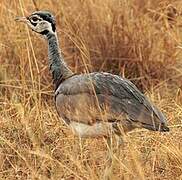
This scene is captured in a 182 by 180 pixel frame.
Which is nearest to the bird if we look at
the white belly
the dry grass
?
the white belly

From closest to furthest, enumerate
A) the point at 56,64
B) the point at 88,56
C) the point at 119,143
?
the point at 119,143
the point at 56,64
the point at 88,56

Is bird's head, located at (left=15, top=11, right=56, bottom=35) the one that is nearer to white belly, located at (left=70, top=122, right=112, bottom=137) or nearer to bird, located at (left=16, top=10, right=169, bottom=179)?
bird, located at (left=16, top=10, right=169, bottom=179)

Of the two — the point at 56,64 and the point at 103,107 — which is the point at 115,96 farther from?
the point at 56,64

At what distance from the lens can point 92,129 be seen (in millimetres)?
3939

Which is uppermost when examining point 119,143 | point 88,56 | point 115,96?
point 115,96

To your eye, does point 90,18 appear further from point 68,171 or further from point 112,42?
point 68,171

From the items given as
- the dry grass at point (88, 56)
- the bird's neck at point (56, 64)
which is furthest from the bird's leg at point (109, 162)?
the bird's neck at point (56, 64)

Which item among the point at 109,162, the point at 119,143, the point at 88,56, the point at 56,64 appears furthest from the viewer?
the point at 88,56

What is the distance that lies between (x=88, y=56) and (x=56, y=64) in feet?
3.93

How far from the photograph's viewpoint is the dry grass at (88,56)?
15.1 feet

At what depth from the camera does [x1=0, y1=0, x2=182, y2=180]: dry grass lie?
461 cm

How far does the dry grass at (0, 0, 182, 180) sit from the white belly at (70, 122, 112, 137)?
13.5 inches

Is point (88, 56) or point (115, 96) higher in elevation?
point (115, 96)

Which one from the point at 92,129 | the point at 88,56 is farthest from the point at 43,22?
the point at 88,56
